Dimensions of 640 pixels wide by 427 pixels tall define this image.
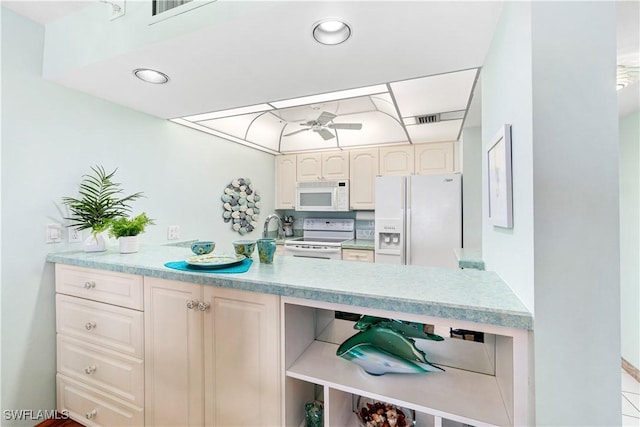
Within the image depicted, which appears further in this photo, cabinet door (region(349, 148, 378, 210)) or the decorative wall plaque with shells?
cabinet door (region(349, 148, 378, 210))

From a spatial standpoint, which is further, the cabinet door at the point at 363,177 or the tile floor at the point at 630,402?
the cabinet door at the point at 363,177

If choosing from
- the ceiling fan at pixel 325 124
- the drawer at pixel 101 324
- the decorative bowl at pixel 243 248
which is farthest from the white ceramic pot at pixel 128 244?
the ceiling fan at pixel 325 124

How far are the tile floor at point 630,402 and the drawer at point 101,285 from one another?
305cm

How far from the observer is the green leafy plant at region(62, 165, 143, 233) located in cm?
173

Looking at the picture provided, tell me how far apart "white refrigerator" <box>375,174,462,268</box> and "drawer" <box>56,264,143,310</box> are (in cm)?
234

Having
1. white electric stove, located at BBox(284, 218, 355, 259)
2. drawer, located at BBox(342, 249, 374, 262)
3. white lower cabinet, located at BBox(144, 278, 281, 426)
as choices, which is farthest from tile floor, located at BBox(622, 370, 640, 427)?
white electric stove, located at BBox(284, 218, 355, 259)

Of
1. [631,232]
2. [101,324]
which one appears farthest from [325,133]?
[631,232]

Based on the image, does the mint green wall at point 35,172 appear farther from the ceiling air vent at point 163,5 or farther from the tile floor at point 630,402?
the tile floor at point 630,402

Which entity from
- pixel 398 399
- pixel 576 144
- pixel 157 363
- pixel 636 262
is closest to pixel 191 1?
pixel 576 144

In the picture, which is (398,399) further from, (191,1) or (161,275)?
(191,1)

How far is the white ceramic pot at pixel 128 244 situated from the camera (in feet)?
5.57

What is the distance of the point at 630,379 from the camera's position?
2.19 meters

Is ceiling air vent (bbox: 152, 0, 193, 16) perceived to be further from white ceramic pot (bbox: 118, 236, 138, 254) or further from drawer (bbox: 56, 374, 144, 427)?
drawer (bbox: 56, 374, 144, 427)

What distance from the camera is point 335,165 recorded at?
148 inches
